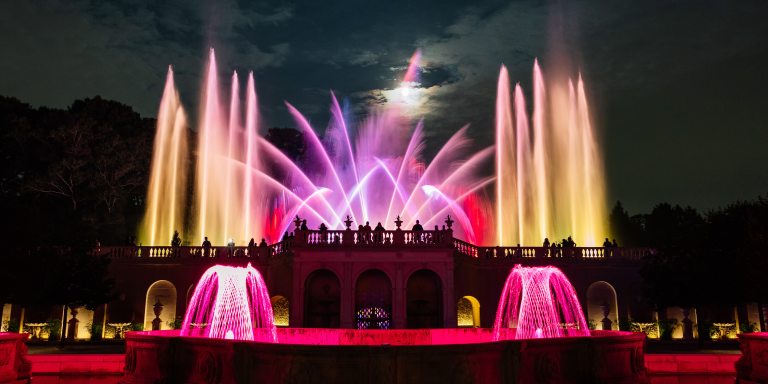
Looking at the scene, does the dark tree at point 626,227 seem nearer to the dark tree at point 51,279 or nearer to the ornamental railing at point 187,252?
the ornamental railing at point 187,252

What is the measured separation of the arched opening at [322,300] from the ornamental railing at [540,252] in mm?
7646

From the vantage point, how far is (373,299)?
35.0 m

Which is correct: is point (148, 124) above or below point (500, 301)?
above

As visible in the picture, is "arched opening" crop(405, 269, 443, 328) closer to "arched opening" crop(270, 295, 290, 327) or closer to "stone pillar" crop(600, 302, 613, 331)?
"arched opening" crop(270, 295, 290, 327)

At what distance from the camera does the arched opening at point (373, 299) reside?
34.2 meters

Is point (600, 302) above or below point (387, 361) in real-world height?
above

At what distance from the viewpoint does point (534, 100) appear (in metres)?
44.0

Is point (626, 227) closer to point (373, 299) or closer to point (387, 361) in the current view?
point (373, 299)

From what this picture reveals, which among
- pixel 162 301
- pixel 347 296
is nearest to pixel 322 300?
pixel 347 296

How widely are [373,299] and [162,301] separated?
12.9 meters

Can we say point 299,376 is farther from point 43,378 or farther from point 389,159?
point 389,159

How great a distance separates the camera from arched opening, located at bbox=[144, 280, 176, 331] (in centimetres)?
3578

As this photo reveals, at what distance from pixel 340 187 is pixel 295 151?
2860 cm

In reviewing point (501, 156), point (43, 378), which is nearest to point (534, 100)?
point (501, 156)
